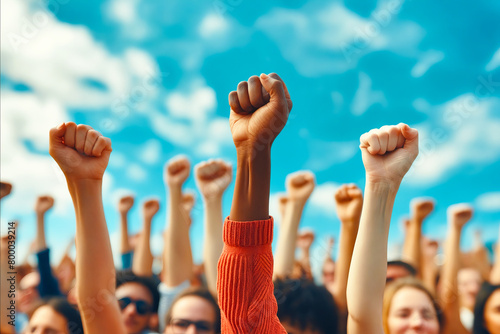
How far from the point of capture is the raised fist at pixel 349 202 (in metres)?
2.42

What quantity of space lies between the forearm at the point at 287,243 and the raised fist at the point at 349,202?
63 cm

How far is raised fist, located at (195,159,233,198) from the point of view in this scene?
293 centimetres

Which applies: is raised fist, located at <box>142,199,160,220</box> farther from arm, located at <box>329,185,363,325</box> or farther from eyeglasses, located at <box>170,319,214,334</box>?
arm, located at <box>329,185,363,325</box>

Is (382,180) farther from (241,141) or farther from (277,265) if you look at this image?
(277,265)

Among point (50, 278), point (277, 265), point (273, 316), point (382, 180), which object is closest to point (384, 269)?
point (382, 180)

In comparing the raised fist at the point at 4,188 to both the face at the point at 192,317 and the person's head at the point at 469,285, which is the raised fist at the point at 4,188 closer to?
the face at the point at 192,317

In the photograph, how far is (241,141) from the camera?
1.41 metres

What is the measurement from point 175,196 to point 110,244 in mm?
1318

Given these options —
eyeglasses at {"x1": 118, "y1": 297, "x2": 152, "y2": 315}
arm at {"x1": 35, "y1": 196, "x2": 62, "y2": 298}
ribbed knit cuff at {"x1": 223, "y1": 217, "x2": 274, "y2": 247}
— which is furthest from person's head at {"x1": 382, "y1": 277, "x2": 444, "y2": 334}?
arm at {"x1": 35, "y1": 196, "x2": 62, "y2": 298}

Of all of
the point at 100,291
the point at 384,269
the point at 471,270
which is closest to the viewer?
the point at 384,269

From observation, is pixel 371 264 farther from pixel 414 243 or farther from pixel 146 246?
pixel 146 246

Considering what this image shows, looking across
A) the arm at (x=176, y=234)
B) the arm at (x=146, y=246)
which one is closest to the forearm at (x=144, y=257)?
the arm at (x=146, y=246)

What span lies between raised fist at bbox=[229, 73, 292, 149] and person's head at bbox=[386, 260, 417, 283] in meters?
2.45

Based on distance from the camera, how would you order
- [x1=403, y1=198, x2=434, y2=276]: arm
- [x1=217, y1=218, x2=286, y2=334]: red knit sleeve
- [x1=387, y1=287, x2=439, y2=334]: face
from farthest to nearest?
[x1=403, y1=198, x2=434, y2=276]: arm
[x1=387, y1=287, x2=439, y2=334]: face
[x1=217, y1=218, x2=286, y2=334]: red knit sleeve
